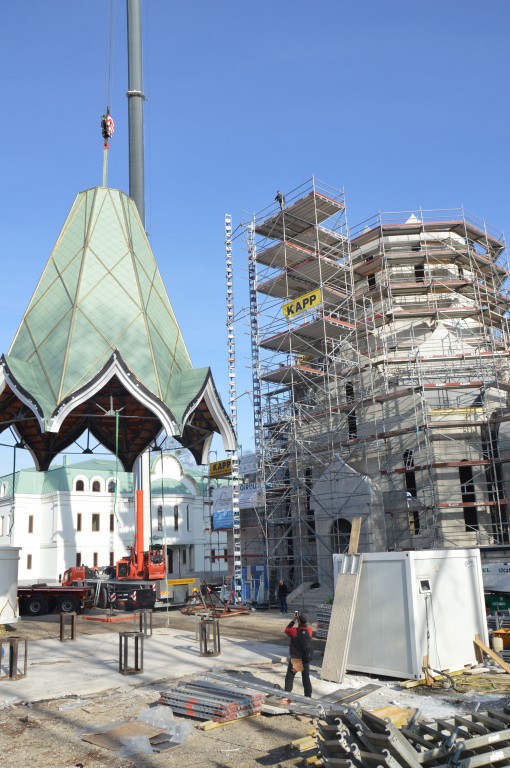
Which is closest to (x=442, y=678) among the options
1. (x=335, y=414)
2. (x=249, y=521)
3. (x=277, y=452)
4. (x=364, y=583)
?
(x=364, y=583)

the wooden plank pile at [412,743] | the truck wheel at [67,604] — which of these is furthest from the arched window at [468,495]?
the wooden plank pile at [412,743]

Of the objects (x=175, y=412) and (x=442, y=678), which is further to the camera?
(x=175, y=412)

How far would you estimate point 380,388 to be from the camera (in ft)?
112

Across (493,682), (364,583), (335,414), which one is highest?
(335,414)

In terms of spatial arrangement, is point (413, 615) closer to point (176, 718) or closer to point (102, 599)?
point (176, 718)

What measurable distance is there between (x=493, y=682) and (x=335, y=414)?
2169 centimetres

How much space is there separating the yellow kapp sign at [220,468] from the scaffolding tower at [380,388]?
8372 millimetres

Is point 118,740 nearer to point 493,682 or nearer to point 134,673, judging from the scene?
point 134,673

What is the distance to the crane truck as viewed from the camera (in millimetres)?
32281

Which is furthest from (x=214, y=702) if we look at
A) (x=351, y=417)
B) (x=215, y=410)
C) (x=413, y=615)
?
(x=351, y=417)

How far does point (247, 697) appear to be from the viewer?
1200 centimetres

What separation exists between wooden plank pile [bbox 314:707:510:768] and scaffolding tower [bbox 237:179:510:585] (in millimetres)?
21999

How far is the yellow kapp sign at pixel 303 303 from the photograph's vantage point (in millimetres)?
36125

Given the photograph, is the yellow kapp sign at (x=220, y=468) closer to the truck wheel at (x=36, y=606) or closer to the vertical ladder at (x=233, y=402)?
the vertical ladder at (x=233, y=402)
